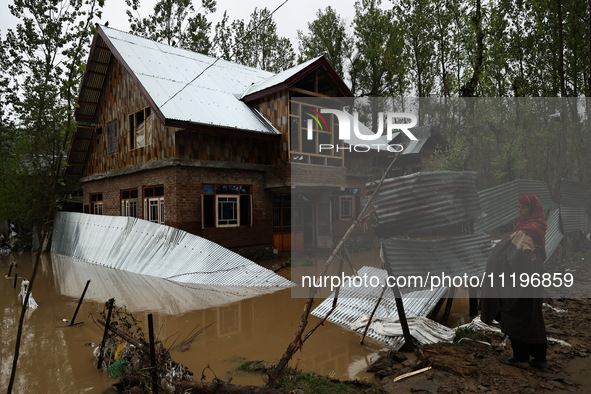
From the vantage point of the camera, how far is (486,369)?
4.43 m

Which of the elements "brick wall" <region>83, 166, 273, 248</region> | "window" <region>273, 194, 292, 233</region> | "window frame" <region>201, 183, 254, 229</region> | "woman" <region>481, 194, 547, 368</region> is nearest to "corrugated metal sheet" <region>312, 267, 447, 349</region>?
"woman" <region>481, 194, 547, 368</region>

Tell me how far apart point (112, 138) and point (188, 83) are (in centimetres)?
486

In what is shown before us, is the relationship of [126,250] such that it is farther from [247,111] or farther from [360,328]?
[360,328]

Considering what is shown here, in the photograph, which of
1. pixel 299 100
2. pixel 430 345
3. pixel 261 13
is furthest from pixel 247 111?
pixel 261 13

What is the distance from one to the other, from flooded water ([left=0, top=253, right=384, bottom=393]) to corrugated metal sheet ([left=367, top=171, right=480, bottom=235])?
2.09 m

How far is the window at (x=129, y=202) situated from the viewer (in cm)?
1488

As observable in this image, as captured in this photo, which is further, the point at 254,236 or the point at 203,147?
the point at 254,236

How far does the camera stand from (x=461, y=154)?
4.45 meters

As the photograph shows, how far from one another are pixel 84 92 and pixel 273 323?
15046 mm

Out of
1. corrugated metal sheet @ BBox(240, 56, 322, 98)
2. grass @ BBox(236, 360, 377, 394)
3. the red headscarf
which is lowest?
grass @ BBox(236, 360, 377, 394)

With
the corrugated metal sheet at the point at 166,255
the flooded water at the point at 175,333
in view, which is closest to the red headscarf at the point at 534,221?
the flooded water at the point at 175,333

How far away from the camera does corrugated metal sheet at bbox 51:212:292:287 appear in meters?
9.73

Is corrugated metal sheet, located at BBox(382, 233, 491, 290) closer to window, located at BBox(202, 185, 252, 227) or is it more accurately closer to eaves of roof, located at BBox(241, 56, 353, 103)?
window, located at BBox(202, 185, 252, 227)

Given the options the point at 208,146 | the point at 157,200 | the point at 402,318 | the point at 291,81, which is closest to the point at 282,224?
the point at 208,146
